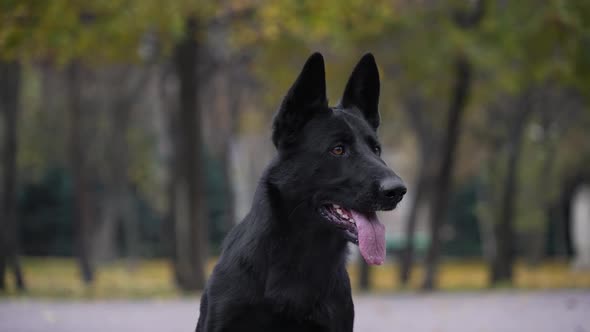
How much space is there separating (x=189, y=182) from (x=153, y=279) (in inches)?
455

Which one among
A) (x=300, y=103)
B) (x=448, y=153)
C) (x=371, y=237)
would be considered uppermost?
(x=300, y=103)

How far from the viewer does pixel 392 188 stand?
4.24 meters

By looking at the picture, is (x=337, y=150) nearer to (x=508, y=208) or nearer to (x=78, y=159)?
(x=508, y=208)

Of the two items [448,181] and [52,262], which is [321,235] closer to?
[448,181]

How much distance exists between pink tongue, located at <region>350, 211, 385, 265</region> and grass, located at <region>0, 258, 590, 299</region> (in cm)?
1219

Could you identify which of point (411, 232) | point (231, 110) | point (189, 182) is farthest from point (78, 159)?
point (411, 232)

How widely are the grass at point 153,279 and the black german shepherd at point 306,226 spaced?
12.0 metres

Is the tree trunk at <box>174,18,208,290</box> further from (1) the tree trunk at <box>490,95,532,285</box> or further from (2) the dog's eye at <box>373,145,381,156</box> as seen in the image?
(2) the dog's eye at <box>373,145,381,156</box>

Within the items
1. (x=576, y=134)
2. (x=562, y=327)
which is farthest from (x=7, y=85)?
(x=576, y=134)

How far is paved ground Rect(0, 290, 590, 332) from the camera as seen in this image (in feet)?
34.3

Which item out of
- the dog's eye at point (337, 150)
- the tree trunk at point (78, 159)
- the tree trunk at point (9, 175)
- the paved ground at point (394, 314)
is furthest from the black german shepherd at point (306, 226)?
the tree trunk at point (78, 159)

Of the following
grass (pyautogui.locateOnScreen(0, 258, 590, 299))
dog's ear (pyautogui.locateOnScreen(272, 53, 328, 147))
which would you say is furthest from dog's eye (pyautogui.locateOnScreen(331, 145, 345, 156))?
grass (pyautogui.locateOnScreen(0, 258, 590, 299))

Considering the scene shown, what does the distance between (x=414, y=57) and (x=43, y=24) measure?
9216 mm

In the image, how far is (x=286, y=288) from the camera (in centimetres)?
436
